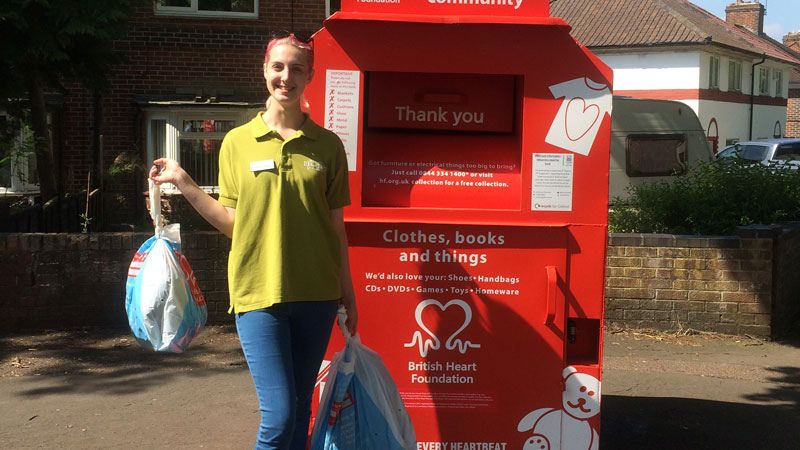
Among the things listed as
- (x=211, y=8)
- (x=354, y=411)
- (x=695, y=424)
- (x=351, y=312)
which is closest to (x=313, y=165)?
(x=351, y=312)

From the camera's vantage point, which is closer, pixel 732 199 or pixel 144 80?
pixel 732 199

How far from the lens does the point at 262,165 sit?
3189 millimetres

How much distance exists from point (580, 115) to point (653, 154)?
9613mm

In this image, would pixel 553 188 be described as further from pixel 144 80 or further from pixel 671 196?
pixel 144 80

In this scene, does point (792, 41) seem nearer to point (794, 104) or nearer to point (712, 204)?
point (794, 104)

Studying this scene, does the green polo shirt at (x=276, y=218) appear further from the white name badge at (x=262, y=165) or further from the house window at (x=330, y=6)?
the house window at (x=330, y=6)

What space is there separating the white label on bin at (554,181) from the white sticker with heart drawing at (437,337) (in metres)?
0.53

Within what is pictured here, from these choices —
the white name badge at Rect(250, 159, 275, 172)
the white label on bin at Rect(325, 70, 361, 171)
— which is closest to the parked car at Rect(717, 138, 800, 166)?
the white label on bin at Rect(325, 70, 361, 171)

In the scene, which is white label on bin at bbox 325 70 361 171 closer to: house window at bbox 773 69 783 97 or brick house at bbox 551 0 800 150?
brick house at bbox 551 0 800 150

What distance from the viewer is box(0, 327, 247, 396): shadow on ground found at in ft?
18.9

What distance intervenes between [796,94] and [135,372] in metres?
50.2

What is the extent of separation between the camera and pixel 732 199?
8.10 meters

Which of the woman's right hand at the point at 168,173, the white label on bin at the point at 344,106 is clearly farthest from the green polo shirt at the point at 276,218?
the white label on bin at the point at 344,106

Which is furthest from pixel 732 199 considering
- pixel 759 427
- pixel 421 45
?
pixel 421 45
